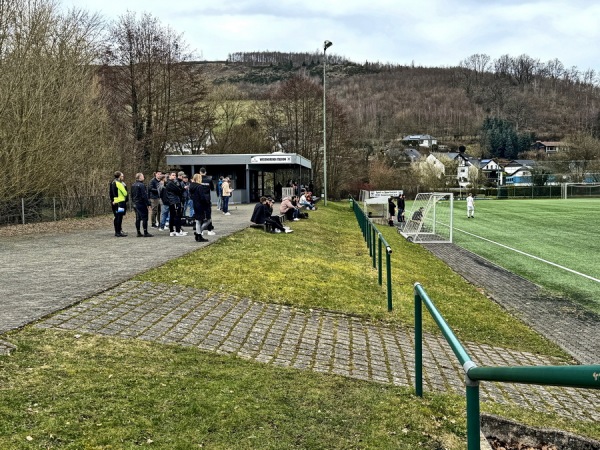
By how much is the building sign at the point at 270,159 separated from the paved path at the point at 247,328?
996 inches

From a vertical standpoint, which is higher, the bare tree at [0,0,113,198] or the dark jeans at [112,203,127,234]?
the bare tree at [0,0,113,198]

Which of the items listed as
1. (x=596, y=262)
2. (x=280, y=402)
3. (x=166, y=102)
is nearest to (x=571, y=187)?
(x=166, y=102)

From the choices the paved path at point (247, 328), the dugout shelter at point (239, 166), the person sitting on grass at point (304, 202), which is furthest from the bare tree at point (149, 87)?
the paved path at point (247, 328)

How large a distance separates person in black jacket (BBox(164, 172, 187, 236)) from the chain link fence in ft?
27.7

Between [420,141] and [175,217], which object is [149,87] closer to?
[175,217]

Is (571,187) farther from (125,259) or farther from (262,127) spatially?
(125,259)

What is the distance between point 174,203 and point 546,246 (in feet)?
50.1

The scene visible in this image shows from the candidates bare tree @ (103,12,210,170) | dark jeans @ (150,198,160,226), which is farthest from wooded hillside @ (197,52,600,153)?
dark jeans @ (150,198,160,226)

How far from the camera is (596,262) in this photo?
18938 millimetres

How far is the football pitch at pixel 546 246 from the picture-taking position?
1543cm

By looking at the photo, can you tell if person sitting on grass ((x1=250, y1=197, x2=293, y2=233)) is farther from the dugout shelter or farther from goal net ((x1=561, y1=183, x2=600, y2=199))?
goal net ((x1=561, y1=183, x2=600, y2=199))

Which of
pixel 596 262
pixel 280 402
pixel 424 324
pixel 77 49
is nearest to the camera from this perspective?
pixel 280 402

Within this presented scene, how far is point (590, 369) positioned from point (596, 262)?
18853 millimetres

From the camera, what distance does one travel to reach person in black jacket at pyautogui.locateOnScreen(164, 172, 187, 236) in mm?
16344
